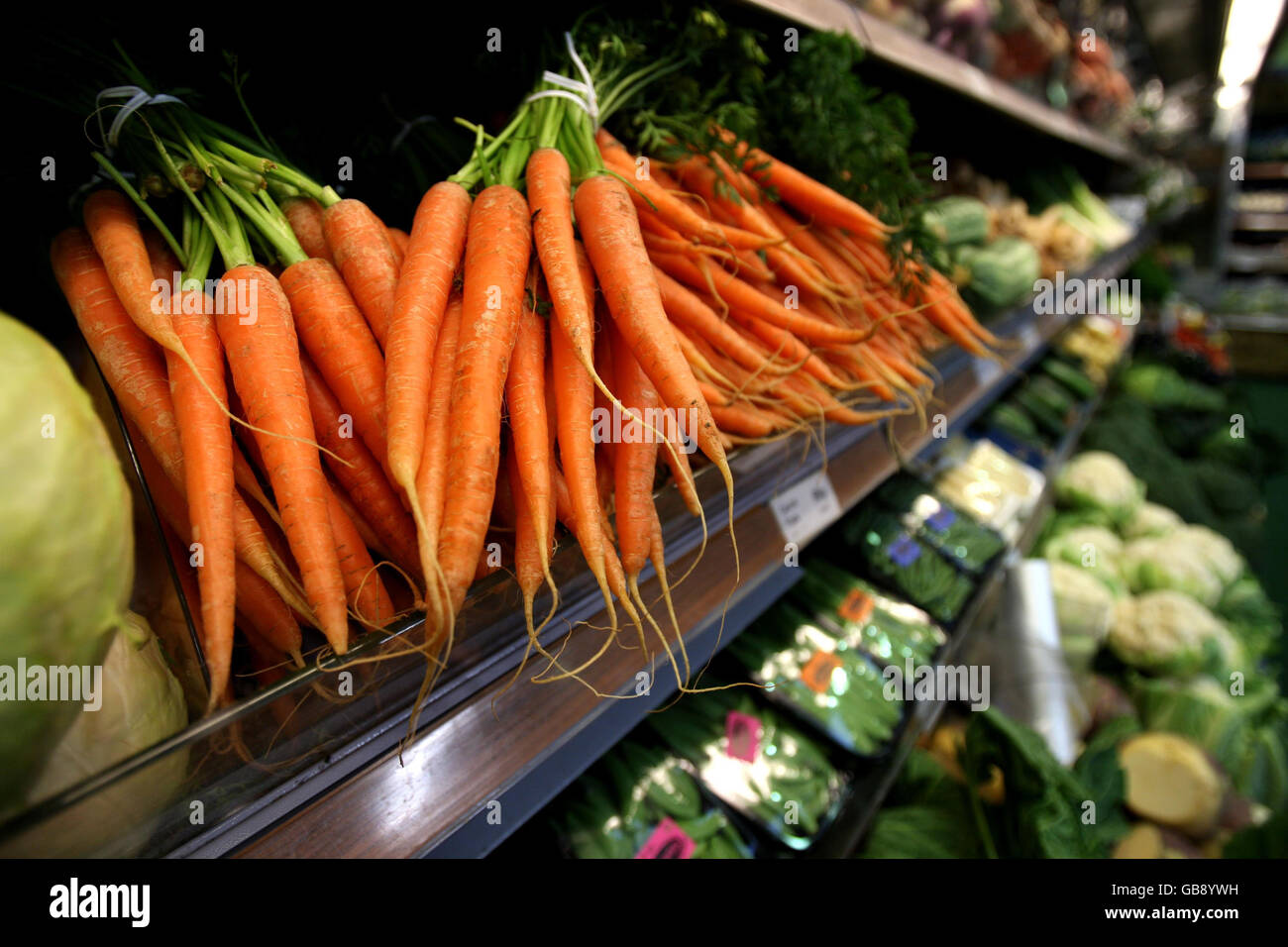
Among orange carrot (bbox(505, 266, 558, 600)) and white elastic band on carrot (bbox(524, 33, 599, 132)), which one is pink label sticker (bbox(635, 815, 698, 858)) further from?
white elastic band on carrot (bbox(524, 33, 599, 132))

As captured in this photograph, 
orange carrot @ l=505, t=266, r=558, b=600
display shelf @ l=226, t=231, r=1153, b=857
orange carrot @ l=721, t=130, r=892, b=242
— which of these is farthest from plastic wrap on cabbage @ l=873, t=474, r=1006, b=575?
orange carrot @ l=505, t=266, r=558, b=600

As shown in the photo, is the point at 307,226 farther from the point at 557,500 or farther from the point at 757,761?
the point at 757,761

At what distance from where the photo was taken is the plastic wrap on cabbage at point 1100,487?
2.62 meters

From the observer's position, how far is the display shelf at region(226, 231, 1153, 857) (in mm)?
594

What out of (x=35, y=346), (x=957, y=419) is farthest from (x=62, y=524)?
(x=957, y=419)

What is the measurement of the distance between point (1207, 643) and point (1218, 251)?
6494 millimetres

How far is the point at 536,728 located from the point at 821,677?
917 millimetres

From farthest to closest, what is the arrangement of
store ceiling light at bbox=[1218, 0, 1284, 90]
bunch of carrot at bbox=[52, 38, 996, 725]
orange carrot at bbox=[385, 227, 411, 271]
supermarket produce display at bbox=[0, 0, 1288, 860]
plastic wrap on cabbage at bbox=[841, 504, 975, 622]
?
store ceiling light at bbox=[1218, 0, 1284, 90] → plastic wrap on cabbage at bbox=[841, 504, 975, 622] → orange carrot at bbox=[385, 227, 411, 271] → bunch of carrot at bbox=[52, 38, 996, 725] → supermarket produce display at bbox=[0, 0, 1288, 860]

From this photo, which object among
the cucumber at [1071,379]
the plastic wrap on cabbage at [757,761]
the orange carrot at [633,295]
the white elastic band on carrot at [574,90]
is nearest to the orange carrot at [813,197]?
the white elastic band on carrot at [574,90]

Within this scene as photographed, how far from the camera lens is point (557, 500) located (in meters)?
0.80

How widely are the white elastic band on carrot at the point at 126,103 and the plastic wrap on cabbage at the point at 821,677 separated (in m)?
1.31

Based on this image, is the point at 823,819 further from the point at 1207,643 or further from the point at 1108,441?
the point at 1108,441

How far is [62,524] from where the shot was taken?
16.5 inches

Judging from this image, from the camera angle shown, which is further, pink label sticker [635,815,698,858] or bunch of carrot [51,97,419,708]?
pink label sticker [635,815,698,858]
